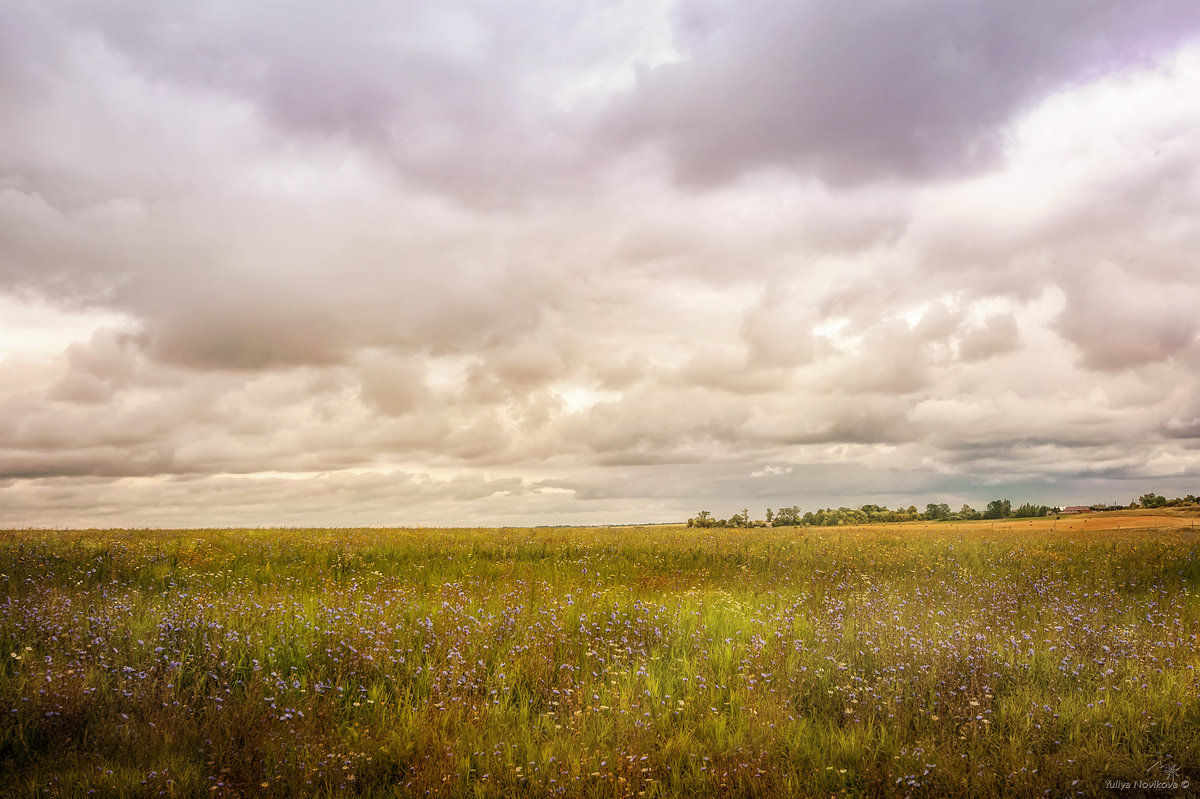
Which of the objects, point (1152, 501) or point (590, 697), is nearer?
point (590, 697)

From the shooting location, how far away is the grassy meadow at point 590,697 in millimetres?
4961

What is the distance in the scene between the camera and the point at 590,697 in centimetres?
642

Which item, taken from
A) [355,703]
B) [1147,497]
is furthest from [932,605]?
[1147,497]

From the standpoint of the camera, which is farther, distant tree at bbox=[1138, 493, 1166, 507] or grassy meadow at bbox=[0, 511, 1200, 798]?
distant tree at bbox=[1138, 493, 1166, 507]

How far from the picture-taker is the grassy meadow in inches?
195

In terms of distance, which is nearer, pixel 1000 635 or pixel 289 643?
pixel 289 643

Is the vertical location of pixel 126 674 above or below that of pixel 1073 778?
above

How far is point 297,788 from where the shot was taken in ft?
15.7

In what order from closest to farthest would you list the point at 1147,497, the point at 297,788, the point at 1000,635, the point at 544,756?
1. the point at 297,788
2. the point at 544,756
3. the point at 1000,635
4. the point at 1147,497

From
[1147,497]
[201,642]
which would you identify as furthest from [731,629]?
[1147,497]

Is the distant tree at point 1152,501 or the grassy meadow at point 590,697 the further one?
the distant tree at point 1152,501

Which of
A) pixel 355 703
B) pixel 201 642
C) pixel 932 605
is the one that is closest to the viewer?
pixel 355 703

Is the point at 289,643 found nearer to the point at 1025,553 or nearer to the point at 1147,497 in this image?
the point at 1025,553

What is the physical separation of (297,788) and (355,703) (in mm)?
1514
